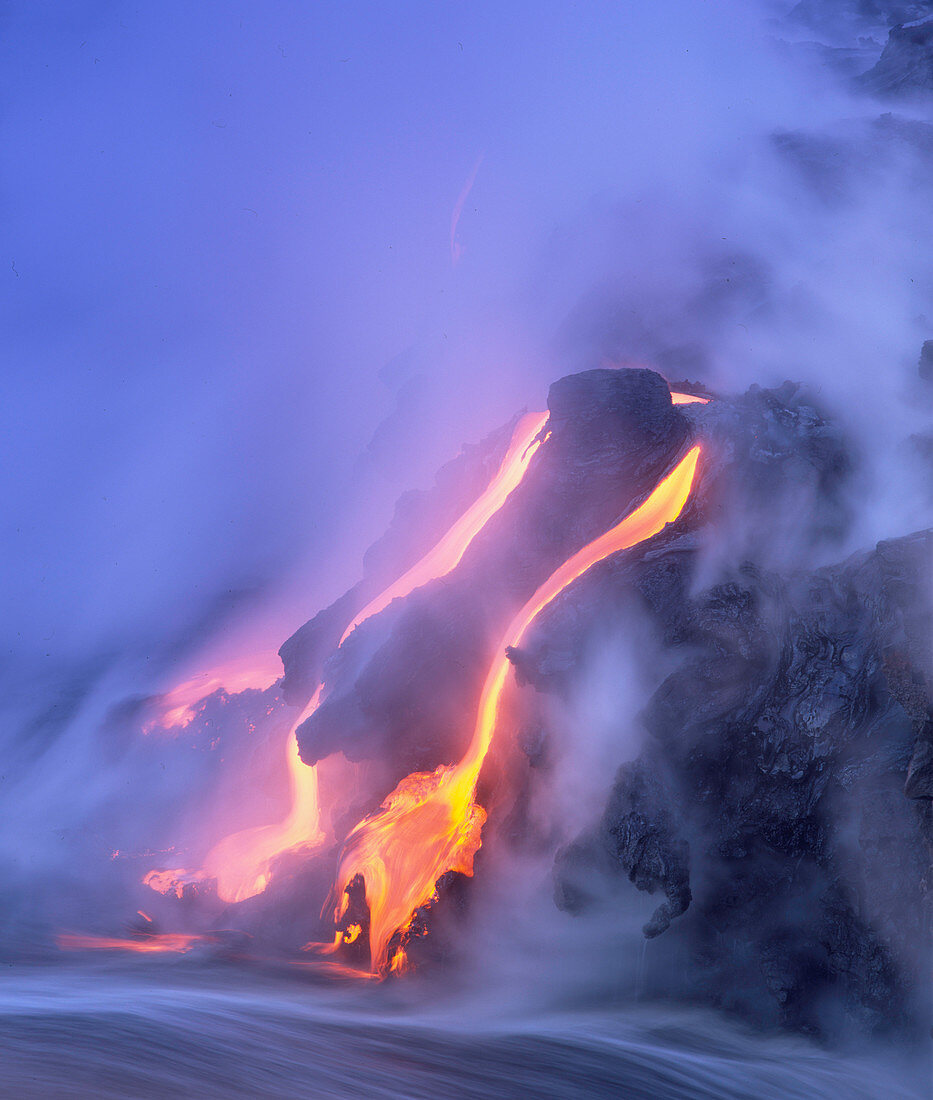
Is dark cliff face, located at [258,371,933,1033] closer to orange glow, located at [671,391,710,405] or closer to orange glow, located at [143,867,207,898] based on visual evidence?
orange glow, located at [671,391,710,405]

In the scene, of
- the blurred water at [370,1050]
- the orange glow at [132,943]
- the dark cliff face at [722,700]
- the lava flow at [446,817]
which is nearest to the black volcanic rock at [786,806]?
the dark cliff face at [722,700]

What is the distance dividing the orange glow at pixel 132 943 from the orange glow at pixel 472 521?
5479 millimetres

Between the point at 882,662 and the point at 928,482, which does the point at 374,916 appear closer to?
the point at 882,662

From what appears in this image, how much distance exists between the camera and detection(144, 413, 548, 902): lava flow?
13.3 metres

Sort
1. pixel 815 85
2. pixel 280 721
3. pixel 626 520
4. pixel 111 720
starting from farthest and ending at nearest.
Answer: pixel 815 85 < pixel 111 720 < pixel 280 721 < pixel 626 520

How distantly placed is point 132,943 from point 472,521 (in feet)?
29.4

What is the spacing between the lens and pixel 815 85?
2700 centimetres

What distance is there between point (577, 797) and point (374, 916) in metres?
3.68

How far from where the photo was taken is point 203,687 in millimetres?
20344

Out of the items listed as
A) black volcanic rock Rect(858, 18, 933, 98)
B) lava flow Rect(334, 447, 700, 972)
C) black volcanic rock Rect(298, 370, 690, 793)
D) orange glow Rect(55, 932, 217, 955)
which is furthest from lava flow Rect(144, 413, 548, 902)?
black volcanic rock Rect(858, 18, 933, 98)

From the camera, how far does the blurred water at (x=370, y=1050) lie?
6.23 meters

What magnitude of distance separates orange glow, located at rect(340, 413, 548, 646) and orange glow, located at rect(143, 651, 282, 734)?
624cm

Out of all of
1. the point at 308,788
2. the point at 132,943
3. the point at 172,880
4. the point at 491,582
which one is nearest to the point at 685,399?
the point at 491,582

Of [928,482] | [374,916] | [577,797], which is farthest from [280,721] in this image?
[928,482]
